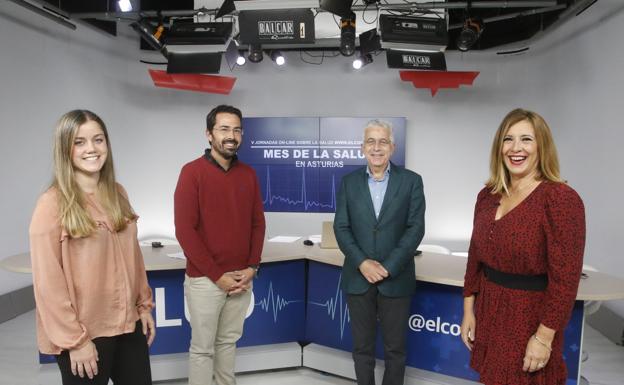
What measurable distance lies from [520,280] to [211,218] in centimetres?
147

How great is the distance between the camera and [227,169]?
231cm

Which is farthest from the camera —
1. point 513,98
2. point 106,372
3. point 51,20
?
point 513,98

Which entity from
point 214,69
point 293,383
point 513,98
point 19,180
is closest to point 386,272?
point 293,383

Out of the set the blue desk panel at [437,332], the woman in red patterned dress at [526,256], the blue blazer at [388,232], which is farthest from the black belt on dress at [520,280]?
the blue desk panel at [437,332]

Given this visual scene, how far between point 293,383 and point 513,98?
15.9 feet

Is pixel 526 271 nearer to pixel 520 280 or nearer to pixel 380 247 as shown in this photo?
pixel 520 280

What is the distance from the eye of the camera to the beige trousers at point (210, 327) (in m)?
2.25

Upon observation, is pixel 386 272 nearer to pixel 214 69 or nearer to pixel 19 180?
pixel 214 69

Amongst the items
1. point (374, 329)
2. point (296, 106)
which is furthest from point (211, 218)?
point (296, 106)

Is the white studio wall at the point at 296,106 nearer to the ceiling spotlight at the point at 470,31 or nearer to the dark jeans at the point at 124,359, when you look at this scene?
the ceiling spotlight at the point at 470,31

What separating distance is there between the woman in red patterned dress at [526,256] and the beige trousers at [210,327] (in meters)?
1.30

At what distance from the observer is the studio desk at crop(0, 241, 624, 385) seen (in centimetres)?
259

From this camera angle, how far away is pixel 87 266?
139 cm

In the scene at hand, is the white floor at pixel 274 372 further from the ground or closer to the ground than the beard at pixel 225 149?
closer to the ground
